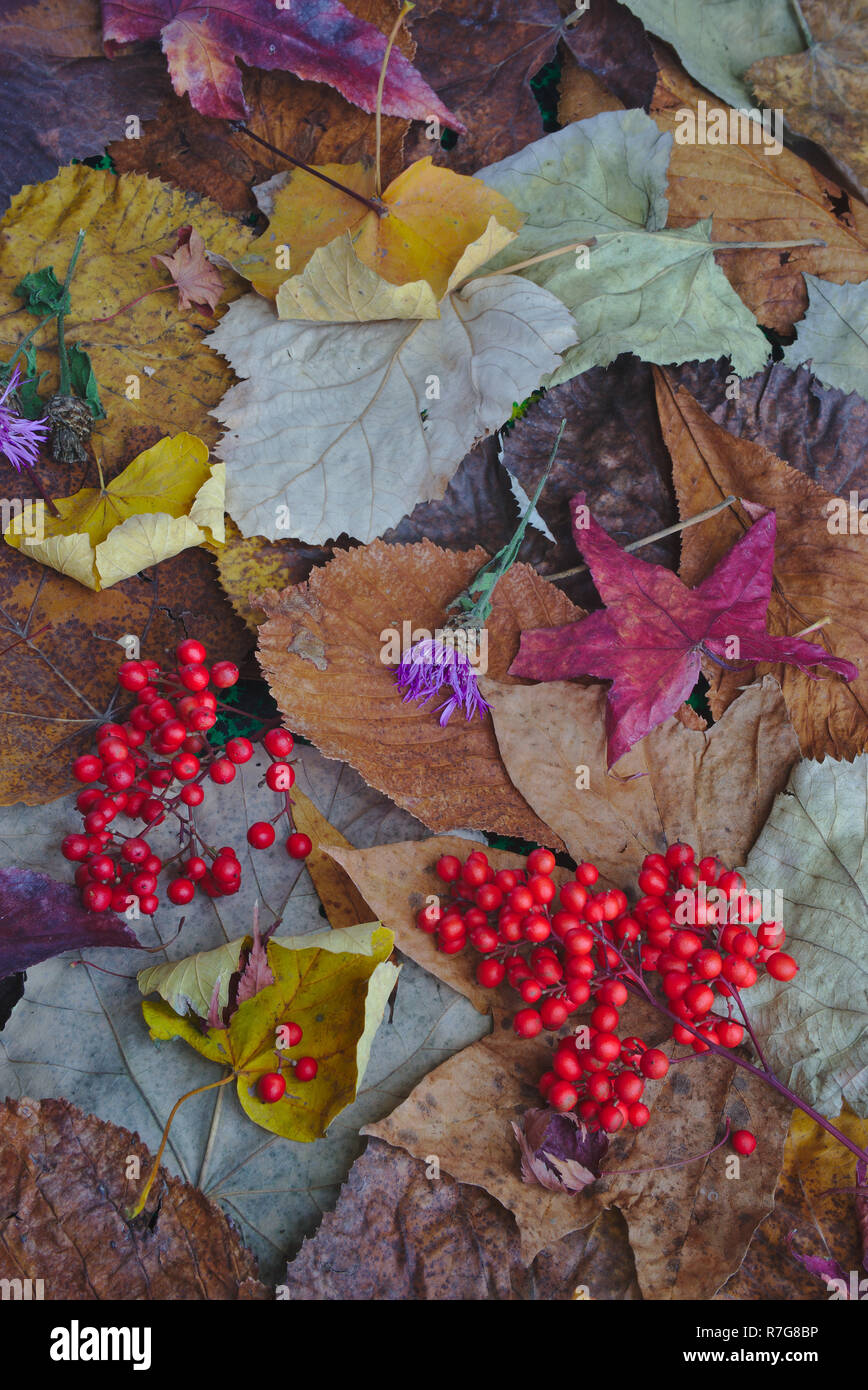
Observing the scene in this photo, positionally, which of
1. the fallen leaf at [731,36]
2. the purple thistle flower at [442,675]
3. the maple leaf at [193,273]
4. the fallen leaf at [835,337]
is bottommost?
the purple thistle flower at [442,675]

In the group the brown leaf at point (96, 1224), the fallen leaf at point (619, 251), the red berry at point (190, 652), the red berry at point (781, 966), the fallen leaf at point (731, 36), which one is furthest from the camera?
the fallen leaf at point (731, 36)

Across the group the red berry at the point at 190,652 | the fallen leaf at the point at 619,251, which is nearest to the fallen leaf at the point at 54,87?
the fallen leaf at the point at 619,251

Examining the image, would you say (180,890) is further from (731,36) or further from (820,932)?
(731,36)

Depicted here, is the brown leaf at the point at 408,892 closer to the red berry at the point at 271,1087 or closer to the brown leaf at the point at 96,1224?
the red berry at the point at 271,1087

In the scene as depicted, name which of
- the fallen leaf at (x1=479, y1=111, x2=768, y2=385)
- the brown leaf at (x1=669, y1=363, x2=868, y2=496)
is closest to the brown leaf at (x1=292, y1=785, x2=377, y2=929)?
the fallen leaf at (x1=479, y1=111, x2=768, y2=385)

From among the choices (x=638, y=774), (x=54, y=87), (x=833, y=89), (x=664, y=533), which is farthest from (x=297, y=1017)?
(x=833, y=89)

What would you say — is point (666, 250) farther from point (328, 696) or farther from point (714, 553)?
point (328, 696)
